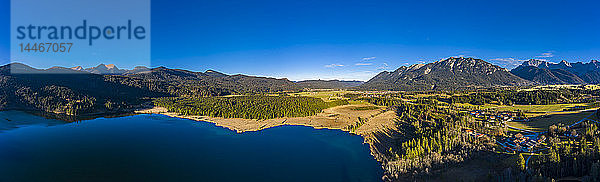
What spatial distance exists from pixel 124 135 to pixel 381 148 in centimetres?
6994

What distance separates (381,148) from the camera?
55031 mm

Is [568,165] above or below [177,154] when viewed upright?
above

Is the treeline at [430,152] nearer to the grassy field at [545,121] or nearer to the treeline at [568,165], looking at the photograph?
the treeline at [568,165]

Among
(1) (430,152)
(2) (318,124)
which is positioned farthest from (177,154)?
(1) (430,152)

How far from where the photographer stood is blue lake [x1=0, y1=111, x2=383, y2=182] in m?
40.1

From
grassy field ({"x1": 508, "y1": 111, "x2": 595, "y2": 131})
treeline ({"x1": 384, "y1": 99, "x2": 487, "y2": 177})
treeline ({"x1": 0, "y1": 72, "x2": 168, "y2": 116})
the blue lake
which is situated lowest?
the blue lake

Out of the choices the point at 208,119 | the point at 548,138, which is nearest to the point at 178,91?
the point at 208,119

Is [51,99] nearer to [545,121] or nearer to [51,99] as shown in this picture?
[51,99]

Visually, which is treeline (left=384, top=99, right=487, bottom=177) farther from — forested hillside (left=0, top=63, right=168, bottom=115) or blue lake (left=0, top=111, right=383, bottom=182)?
forested hillside (left=0, top=63, right=168, bottom=115)

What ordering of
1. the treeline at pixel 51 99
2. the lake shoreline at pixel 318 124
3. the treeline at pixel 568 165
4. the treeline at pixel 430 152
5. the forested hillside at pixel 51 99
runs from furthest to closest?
1. the forested hillside at pixel 51 99
2. the treeline at pixel 51 99
3. the lake shoreline at pixel 318 124
4. the treeline at pixel 430 152
5. the treeline at pixel 568 165

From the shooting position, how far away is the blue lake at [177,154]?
40094 millimetres

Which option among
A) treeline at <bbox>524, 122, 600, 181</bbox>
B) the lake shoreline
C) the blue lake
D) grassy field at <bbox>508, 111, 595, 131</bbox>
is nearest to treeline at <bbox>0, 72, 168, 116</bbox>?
the blue lake

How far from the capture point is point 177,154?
50969 millimetres

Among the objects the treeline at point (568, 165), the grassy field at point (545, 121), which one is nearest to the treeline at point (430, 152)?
the treeline at point (568, 165)
